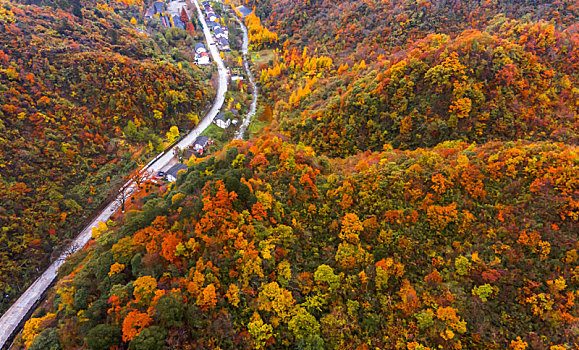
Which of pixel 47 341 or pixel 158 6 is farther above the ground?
pixel 158 6

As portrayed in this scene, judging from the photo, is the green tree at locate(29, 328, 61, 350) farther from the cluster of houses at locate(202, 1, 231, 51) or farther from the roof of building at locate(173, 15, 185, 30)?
the roof of building at locate(173, 15, 185, 30)

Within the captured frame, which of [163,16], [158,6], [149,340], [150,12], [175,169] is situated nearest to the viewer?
[149,340]

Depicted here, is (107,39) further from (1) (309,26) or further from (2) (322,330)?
(2) (322,330)

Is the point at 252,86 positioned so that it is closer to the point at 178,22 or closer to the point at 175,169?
the point at 175,169

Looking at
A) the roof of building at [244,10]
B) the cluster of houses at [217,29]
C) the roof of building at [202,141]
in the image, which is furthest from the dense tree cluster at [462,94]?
the roof of building at [244,10]

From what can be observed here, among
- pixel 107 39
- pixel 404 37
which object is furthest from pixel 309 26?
pixel 107 39

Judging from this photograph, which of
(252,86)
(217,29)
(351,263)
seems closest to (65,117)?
(252,86)

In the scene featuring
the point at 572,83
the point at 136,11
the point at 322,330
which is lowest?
the point at 572,83
